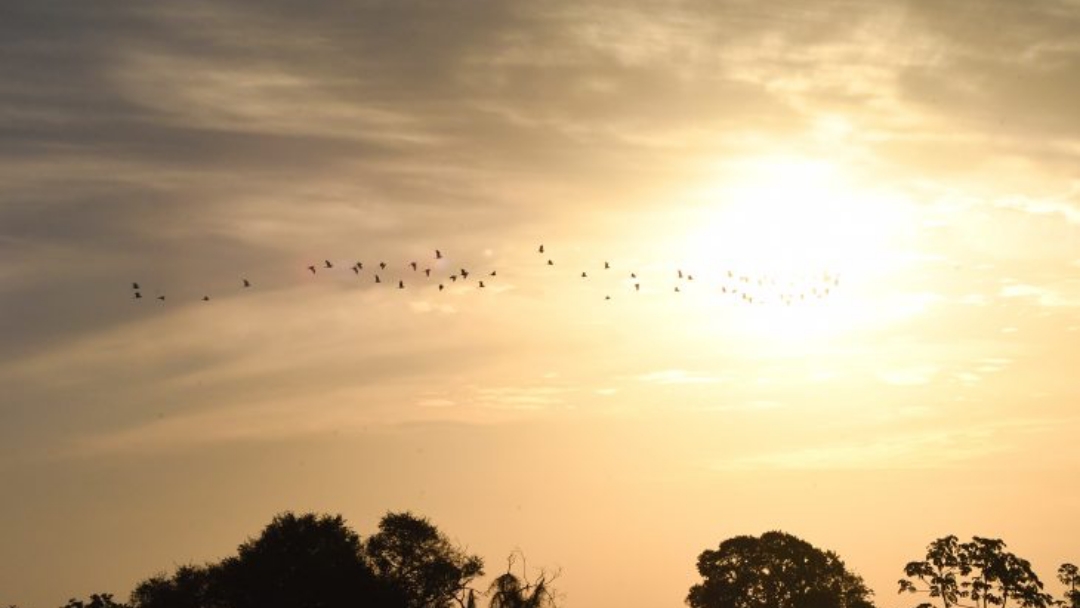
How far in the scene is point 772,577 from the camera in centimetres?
14525

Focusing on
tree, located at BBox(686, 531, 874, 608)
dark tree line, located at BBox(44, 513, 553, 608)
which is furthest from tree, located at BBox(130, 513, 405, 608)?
tree, located at BBox(686, 531, 874, 608)

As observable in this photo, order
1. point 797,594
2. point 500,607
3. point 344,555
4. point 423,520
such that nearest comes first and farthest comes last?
point 500,607 < point 344,555 < point 423,520 < point 797,594

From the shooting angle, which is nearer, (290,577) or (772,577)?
(290,577)

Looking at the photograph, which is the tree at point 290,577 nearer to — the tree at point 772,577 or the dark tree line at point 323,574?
the dark tree line at point 323,574

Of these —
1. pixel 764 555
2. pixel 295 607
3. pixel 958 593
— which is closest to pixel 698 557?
pixel 764 555

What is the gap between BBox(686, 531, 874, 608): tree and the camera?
473 ft

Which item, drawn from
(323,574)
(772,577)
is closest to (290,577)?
(323,574)

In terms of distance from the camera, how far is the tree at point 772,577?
14412 centimetres

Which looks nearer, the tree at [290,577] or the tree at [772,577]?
the tree at [290,577]

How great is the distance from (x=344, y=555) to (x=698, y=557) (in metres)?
50.8

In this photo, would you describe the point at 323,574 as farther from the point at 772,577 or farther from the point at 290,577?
the point at 772,577

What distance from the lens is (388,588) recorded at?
11881 centimetres

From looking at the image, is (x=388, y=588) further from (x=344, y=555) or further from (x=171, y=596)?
(x=171, y=596)

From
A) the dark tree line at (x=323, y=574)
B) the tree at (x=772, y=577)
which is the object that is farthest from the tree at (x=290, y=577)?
the tree at (x=772, y=577)
